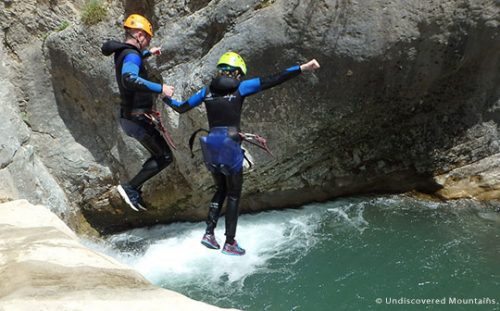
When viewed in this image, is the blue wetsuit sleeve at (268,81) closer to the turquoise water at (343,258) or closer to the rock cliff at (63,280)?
the rock cliff at (63,280)

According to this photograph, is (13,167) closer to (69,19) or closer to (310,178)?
(69,19)

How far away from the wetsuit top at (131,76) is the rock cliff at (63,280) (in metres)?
1.72

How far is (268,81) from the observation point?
5273 mm

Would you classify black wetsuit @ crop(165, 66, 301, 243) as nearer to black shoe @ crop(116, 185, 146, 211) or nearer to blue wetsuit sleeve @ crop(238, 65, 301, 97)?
blue wetsuit sleeve @ crop(238, 65, 301, 97)

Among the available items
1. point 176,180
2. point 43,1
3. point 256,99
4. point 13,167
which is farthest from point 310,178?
A: point 43,1

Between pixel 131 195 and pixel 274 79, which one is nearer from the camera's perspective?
pixel 274 79

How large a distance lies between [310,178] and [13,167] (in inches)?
205

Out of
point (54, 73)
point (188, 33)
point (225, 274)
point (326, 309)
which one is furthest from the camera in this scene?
point (54, 73)

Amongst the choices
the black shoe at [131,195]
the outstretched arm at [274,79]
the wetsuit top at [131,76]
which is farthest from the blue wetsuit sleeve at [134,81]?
the black shoe at [131,195]

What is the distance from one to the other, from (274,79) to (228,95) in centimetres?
56

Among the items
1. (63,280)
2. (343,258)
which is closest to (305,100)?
(343,258)

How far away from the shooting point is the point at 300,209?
Result: 8742 millimetres

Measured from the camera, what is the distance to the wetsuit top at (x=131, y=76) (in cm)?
517

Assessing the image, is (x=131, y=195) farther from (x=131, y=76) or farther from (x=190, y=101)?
(x=131, y=76)
